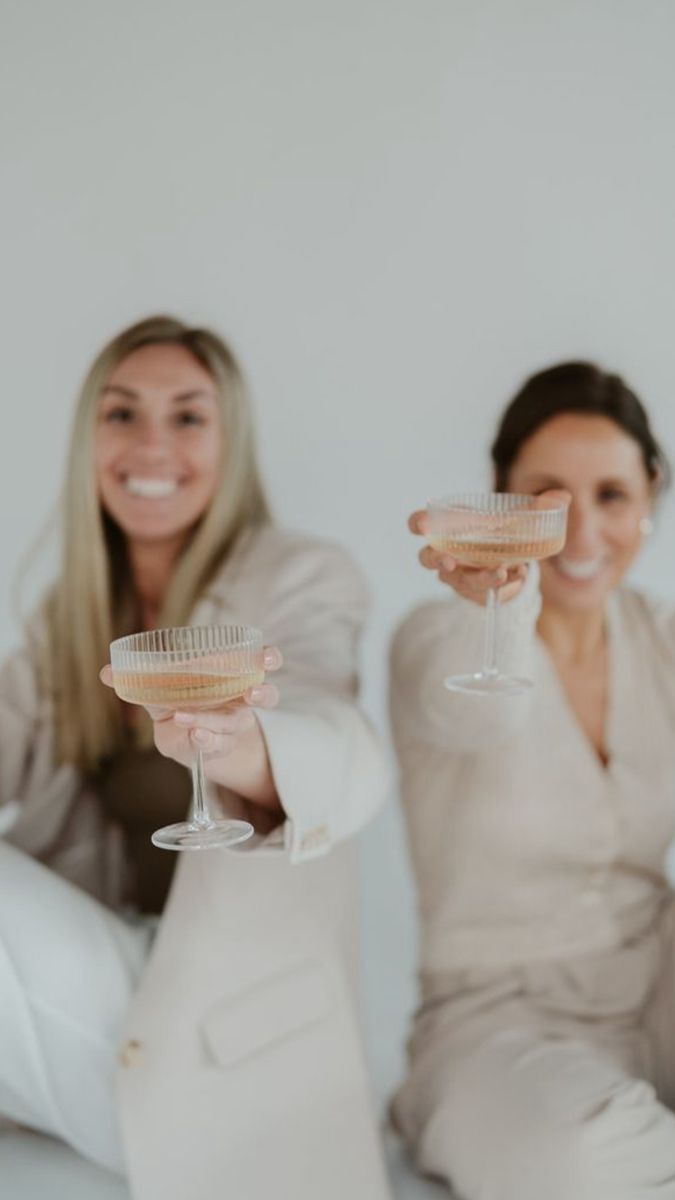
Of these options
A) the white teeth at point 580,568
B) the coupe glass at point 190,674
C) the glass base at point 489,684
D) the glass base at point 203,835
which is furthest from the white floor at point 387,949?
the coupe glass at point 190,674

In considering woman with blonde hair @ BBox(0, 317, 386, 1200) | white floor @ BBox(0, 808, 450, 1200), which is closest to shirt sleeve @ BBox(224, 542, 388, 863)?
woman with blonde hair @ BBox(0, 317, 386, 1200)

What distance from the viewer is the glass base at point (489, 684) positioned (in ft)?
5.75

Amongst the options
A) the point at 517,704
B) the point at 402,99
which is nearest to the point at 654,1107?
the point at 517,704

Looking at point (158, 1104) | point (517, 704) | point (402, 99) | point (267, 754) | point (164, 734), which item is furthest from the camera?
point (402, 99)

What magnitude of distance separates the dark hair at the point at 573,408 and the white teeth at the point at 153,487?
0.55 meters

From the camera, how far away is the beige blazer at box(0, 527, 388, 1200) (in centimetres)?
178

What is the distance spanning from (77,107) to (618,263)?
40.1 inches

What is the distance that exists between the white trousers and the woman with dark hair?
47 centimetres

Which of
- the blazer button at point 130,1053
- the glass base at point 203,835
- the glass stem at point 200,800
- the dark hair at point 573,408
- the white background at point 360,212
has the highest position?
the white background at point 360,212

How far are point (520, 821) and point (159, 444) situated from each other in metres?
0.88

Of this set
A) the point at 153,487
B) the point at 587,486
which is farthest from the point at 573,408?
the point at 153,487

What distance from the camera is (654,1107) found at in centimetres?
184

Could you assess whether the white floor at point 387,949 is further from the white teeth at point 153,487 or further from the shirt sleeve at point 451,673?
the white teeth at point 153,487

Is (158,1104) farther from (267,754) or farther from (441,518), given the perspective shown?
(441,518)
